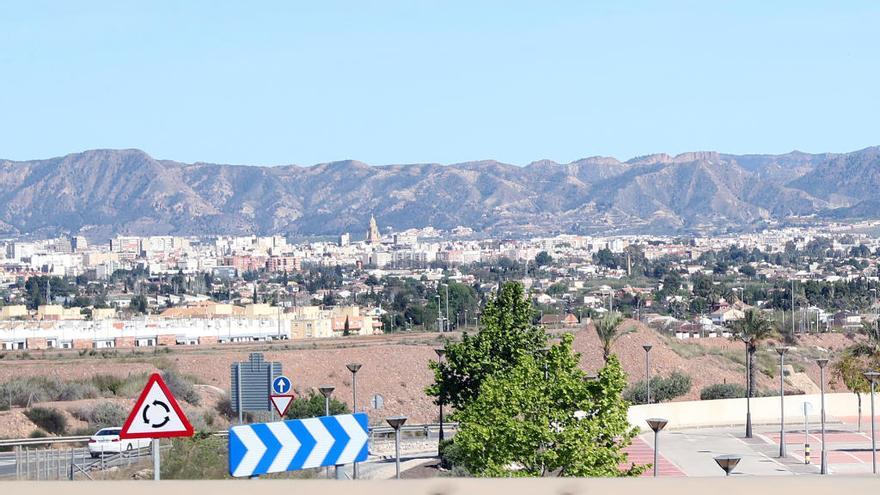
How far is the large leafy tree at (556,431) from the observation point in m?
19.0

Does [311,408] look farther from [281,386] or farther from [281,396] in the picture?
[281,396]

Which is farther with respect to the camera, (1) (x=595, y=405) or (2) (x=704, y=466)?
(2) (x=704, y=466)

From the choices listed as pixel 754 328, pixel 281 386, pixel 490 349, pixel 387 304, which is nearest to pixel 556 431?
pixel 281 386

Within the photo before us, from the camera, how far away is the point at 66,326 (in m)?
81.2

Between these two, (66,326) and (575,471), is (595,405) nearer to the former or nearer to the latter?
(575,471)

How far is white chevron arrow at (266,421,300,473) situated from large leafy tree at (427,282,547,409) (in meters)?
23.3

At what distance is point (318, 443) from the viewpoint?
21.3ft

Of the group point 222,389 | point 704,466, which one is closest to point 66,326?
point 222,389

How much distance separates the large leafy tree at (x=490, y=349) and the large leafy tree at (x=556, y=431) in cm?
914

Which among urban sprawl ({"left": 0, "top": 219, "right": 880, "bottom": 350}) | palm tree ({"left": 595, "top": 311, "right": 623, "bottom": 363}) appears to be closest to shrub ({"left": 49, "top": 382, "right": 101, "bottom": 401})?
urban sprawl ({"left": 0, "top": 219, "right": 880, "bottom": 350})

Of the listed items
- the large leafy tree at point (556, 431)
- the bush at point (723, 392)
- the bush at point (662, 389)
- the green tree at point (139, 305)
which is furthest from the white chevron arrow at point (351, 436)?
the green tree at point (139, 305)

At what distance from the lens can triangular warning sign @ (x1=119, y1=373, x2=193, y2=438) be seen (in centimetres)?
820

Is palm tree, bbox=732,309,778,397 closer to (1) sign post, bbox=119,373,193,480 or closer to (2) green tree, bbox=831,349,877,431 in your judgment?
(2) green tree, bbox=831,349,877,431

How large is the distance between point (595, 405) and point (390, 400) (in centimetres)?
2902
